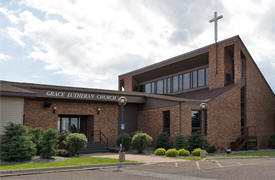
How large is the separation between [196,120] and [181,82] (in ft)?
33.1

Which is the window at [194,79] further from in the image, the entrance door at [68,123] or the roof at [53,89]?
the entrance door at [68,123]

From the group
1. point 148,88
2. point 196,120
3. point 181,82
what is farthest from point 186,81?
point 196,120

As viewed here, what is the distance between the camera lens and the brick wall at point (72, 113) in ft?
78.0

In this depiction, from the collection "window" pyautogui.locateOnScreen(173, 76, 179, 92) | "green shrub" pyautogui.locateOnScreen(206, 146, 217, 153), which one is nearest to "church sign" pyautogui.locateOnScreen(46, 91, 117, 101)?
"green shrub" pyautogui.locateOnScreen(206, 146, 217, 153)

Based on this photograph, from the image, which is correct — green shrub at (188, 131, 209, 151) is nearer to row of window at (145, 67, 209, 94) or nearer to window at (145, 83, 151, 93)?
row of window at (145, 67, 209, 94)

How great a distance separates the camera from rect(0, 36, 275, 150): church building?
81.0 ft

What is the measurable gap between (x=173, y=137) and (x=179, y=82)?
11.6 meters

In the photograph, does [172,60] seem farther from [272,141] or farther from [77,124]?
[77,124]

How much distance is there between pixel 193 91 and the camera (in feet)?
109

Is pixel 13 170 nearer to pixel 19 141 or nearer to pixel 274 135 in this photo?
pixel 19 141

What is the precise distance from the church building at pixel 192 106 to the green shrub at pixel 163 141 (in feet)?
2.39

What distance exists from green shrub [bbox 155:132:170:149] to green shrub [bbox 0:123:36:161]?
35.6 feet

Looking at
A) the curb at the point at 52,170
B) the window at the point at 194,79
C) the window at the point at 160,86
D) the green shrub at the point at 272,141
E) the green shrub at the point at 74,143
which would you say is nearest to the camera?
the curb at the point at 52,170

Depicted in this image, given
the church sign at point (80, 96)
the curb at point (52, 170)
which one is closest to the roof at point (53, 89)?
the church sign at point (80, 96)
